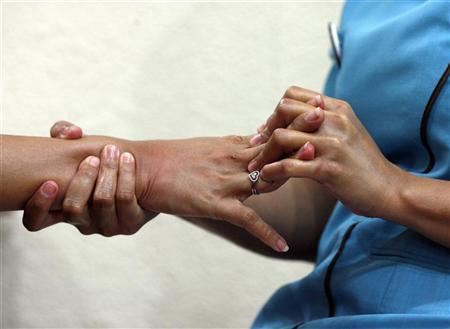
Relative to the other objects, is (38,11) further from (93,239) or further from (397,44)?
(397,44)

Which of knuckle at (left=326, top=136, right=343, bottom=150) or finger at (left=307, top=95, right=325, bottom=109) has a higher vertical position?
finger at (left=307, top=95, right=325, bottom=109)

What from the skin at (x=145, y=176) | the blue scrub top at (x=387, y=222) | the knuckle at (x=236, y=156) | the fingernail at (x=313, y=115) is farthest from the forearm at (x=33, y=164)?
the blue scrub top at (x=387, y=222)

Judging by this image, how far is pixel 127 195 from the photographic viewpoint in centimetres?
89

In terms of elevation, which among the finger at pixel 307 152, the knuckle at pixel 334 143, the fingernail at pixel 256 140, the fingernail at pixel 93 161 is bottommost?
the fingernail at pixel 93 161

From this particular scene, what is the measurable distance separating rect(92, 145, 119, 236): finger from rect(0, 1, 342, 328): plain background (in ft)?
1.10

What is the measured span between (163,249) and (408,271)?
0.61 m

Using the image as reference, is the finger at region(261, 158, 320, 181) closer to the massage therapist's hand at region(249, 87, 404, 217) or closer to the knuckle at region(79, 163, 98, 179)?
the massage therapist's hand at region(249, 87, 404, 217)

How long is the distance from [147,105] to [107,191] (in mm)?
550

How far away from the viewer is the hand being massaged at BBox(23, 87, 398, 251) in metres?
0.83

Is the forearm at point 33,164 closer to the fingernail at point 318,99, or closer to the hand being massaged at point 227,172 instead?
the hand being massaged at point 227,172

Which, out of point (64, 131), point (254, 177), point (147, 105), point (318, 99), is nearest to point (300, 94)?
point (318, 99)

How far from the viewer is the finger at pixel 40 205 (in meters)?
0.86

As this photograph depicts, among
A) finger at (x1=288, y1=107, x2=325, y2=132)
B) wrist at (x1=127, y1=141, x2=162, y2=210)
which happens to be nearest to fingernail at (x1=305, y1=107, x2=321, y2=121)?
finger at (x1=288, y1=107, x2=325, y2=132)

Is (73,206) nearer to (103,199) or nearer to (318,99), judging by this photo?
(103,199)
